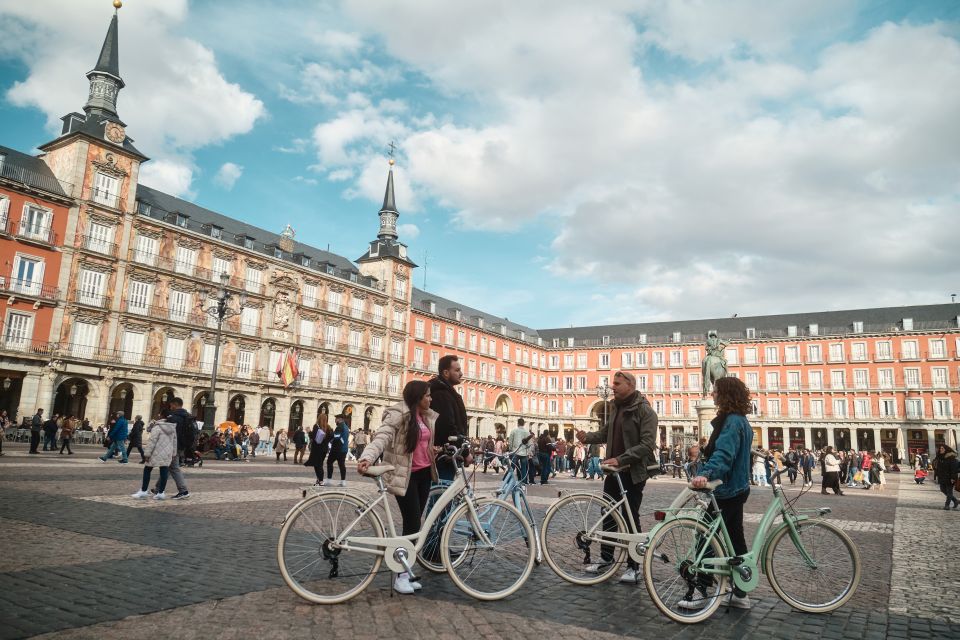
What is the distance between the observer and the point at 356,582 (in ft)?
14.6

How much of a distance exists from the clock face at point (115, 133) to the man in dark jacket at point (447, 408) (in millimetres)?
36474

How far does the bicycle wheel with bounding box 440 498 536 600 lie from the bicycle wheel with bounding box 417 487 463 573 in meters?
0.19

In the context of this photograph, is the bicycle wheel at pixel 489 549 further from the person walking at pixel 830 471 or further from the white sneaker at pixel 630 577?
the person walking at pixel 830 471

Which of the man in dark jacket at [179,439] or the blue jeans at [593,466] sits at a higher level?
the man in dark jacket at [179,439]

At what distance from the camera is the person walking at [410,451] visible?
486cm

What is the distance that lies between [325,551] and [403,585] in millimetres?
640

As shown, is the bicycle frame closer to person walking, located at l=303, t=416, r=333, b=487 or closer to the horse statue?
person walking, located at l=303, t=416, r=333, b=487

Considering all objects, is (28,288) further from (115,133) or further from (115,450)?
(115,450)

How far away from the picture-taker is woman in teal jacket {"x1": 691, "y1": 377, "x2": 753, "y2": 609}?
4656 millimetres

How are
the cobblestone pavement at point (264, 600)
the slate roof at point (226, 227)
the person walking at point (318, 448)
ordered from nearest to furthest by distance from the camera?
the cobblestone pavement at point (264, 600), the person walking at point (318, 448), the slate roof at point (226, 227)

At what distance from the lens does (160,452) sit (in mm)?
9695

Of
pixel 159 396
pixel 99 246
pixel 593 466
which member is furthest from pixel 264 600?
pixel 159 396

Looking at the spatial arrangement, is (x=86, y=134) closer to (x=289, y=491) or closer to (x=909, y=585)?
(x=289, y=491)

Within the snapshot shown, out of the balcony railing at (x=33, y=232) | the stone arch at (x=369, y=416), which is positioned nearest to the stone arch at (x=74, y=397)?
the balcony railing at (x=33, y=232)
